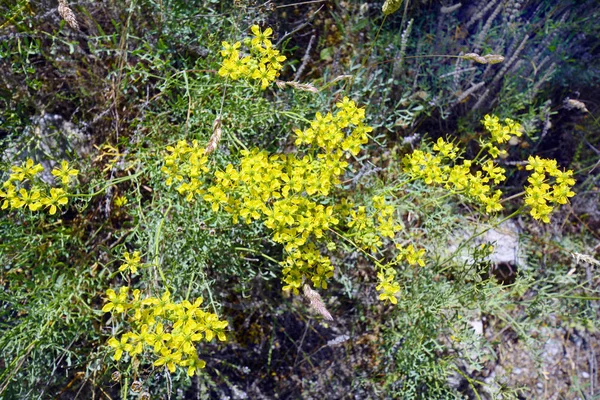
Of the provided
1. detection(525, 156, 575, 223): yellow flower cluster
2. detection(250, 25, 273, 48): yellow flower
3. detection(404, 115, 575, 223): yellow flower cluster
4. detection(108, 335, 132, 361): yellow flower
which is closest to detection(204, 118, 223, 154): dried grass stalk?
detection(250, 25, 273, 48): yellow flower

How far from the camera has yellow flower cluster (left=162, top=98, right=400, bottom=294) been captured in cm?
238

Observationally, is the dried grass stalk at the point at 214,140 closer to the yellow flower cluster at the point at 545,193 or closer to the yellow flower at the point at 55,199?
the yellow flower at the point at 55,199

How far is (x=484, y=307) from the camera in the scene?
329cm

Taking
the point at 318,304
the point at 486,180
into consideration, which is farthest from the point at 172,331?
the point at 486,180

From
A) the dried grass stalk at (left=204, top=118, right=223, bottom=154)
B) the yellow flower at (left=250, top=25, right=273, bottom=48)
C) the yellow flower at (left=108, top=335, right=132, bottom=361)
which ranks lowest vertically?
the yellow flower at (left=108, top=335, right=132, bottom=361)

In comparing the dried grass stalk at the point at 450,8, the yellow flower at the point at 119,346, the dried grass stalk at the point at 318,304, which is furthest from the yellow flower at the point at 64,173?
the dried grass stalk at the point at 450,8

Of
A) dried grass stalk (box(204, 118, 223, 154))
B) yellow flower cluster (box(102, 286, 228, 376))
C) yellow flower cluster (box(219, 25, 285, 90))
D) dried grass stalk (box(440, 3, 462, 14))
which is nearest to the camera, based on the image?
yellow flower cluster (box(102, 286, 228, 376))

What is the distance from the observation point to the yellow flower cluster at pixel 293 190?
7.81 feet

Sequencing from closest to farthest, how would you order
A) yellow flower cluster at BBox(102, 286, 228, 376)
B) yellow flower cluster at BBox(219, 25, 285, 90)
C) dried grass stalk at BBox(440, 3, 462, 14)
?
1. yellow flower cluster at BBox(102, 286, 228, 376)
2. yellow flower cluster at BBox(219, 25, 285, 90)
3. dried grass stalk at BBox(440, 3, 462, 14)

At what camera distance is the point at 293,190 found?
2570mm

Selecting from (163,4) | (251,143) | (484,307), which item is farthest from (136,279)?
(484,307)

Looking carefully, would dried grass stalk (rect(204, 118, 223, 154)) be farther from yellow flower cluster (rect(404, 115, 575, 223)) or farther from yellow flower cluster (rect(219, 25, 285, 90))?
yellow flower cluster (rect(404, 115, 575, 223))

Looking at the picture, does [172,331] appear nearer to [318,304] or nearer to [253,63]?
[318,304]

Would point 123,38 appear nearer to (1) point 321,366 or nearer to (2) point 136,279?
(2) point 136,279
